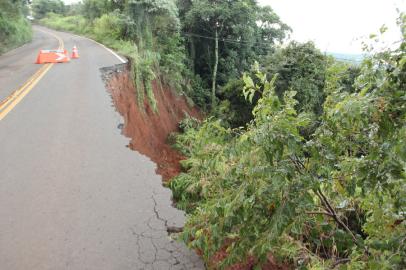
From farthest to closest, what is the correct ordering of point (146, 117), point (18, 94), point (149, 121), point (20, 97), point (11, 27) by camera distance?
point (11, 27) < point (149, 121) < point (146, 117) < point (18, 94) < point (20, 97)

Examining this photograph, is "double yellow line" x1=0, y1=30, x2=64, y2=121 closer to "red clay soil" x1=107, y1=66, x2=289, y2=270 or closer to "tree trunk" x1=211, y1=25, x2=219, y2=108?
"red clay soil" x1=107, y1=66, x2=289, y2=270

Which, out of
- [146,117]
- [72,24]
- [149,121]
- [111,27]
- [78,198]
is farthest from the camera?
[72,24]

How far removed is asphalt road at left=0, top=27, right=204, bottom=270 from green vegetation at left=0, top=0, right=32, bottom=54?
13.9 m

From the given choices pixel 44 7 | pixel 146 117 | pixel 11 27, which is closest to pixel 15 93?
pixel 146 117

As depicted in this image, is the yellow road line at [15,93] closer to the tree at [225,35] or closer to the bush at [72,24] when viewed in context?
the tree at [225,35]

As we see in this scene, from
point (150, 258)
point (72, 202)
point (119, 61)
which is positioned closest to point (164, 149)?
point (119, 61)

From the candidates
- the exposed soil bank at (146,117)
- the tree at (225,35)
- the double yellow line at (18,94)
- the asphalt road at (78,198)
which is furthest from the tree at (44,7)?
the asphalt road at (78,198)

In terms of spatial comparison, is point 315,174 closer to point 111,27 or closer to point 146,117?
point 146,117

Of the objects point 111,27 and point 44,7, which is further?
point 44,7

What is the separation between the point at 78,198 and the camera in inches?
217

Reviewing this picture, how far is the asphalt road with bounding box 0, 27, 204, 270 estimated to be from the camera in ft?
14.3

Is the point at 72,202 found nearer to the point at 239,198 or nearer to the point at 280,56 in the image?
the point at 239,198

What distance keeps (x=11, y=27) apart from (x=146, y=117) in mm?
17839

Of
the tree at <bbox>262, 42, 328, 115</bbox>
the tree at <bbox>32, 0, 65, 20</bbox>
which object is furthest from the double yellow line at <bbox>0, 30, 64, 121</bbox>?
the tree at <bbox>32, 0, 65, 20</bbox>
